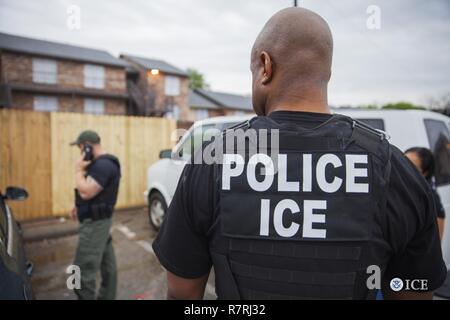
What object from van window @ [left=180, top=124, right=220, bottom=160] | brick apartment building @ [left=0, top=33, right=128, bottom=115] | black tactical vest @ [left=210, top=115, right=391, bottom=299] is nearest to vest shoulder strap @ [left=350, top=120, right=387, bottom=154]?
black tactical vest @ [left=210, top=115, right=391, bottom=299]

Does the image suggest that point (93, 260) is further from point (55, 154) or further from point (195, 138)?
point (55, 154)

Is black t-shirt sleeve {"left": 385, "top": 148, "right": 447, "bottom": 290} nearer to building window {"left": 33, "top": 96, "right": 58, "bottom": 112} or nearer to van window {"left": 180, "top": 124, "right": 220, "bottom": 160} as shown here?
van window {"left": 180, "top": 124, "right": 220, "bottom": 160}

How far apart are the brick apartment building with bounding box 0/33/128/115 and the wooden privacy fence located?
15.9 meters

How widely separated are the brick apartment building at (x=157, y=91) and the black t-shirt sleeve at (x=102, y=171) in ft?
78.1

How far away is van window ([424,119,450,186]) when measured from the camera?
11.0 ft

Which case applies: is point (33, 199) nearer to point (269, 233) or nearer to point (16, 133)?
point (16, 133)

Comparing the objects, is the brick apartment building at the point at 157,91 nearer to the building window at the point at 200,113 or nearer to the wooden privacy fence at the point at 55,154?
the building window at the point at 200,113

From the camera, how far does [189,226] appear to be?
119cm

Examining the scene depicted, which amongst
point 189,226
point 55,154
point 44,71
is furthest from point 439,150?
point 44,71

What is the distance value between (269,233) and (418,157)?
2.30 metres

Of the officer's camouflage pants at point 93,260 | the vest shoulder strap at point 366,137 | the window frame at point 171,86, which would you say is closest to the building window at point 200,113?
the window frame at point 171,86

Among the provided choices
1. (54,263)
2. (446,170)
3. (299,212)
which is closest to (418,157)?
(446,170)

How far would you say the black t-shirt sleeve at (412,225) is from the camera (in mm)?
1093

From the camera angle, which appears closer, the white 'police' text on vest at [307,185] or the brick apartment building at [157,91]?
the white 'police' text on vest at [307,185]
